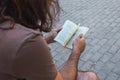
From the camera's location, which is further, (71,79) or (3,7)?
(71,79)

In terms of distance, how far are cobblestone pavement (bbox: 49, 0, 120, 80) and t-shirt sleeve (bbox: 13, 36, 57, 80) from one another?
2209 mm

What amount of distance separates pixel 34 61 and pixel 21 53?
11 centimetres

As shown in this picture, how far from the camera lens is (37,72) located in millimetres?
1277

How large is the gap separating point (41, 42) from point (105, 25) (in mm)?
3732

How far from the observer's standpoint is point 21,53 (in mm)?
1136

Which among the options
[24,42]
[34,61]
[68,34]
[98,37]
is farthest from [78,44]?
[98,37]

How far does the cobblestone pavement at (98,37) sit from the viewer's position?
11.9 feet

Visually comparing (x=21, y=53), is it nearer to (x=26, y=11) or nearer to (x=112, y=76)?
(x=26, y=11)

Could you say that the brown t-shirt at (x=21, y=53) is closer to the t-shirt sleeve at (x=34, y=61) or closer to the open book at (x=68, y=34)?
the t-shirt sleeve at (x=34, y=61)

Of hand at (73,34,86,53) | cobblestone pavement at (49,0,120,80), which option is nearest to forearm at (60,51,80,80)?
hand at (73,34,86,53)

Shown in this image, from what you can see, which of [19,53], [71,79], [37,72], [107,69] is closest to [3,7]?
[19,53]

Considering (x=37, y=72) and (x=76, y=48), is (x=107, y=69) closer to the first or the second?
(x=76, y=48)

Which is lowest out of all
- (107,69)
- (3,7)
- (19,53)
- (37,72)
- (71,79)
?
(107,69)

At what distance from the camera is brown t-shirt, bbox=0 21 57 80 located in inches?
44.6
